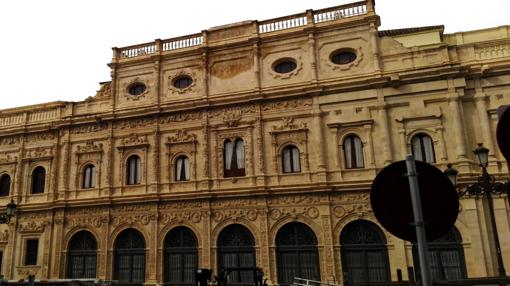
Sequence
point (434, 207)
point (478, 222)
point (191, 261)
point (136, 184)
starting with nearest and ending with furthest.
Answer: point (434, 207), point (478, 222), point (191, 261), point (136, 184)

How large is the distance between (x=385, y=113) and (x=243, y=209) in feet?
25.5

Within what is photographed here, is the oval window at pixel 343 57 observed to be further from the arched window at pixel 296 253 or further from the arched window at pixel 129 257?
the arched window at pixel 129 257

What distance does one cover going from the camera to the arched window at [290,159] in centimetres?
2067

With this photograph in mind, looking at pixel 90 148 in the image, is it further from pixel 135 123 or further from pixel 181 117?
pixel 181 117

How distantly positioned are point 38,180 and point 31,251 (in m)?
3.94

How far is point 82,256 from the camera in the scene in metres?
22.5

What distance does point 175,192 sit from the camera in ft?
71.0

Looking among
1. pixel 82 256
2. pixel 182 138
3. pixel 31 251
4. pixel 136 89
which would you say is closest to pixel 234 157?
pixel 182 138

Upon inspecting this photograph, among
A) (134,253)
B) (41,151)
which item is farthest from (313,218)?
(41,151)

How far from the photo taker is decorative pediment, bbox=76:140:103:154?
2372cm

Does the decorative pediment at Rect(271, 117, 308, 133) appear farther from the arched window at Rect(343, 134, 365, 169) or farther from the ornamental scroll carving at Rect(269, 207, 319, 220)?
the ornamental scroll carving at Rect(269, 207, 319, 220)

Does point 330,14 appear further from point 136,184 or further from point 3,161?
point 3,161

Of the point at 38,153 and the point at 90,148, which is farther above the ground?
the point at 38,153

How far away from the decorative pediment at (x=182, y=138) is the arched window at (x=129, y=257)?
16.0 feet
